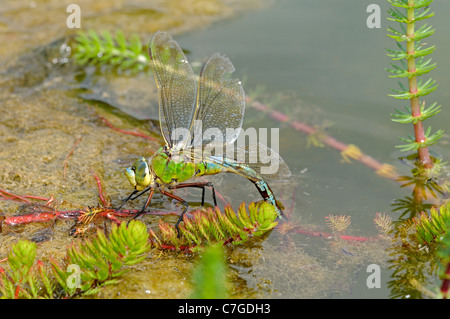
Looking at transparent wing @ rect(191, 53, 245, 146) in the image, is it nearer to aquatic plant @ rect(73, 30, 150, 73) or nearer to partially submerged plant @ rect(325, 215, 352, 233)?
partially submerged plant @ rect(325, 215, 352, 233)

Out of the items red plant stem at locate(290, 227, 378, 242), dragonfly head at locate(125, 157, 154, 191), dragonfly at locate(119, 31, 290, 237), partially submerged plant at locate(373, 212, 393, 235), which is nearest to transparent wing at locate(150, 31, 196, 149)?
dragonfly at locate(119, 31, 290, 237)

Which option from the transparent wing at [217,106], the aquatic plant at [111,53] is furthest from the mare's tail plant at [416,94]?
the aquatic plant at [111,53]

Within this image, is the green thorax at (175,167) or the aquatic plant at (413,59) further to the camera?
the green thorax at (175,167)

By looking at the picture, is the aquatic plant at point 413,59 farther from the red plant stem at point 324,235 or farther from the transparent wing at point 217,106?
the transparent wing at point 217,106

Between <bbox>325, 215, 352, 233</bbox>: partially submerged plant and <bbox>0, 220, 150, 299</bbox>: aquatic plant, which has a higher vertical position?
<bbox>0, 220, 150, 299</bbox>: aquatic plant

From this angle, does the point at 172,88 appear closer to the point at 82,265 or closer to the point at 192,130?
the point at 192,130

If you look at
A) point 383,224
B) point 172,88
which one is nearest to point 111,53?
Result: point 172,88
